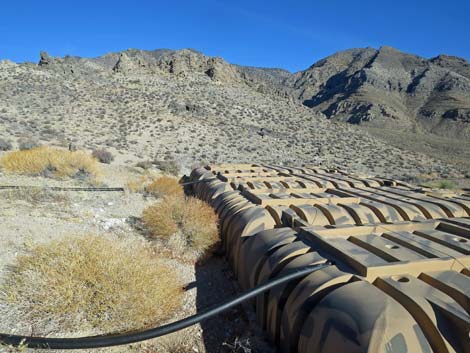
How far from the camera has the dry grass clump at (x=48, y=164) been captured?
488 inches

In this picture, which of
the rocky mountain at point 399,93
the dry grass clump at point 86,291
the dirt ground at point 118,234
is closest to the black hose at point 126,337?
the dirt ground at point 118,234

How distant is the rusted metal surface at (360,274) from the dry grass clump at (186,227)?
1.34 feet

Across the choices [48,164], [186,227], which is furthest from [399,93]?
[186,227]

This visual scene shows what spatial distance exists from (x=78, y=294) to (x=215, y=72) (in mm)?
59072

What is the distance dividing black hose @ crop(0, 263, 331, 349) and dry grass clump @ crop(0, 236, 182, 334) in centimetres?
68

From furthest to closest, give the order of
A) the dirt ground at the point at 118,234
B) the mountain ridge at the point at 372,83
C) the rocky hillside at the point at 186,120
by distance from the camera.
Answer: the mountain ridge at the point at 372,83
the rocky hillside at the point at 186,120
the dirt ground at the point at 118,234

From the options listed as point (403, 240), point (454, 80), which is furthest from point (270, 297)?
point (454, 80)

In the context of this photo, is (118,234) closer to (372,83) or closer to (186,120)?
(186,120)

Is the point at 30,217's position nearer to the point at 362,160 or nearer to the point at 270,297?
the point at 270,297

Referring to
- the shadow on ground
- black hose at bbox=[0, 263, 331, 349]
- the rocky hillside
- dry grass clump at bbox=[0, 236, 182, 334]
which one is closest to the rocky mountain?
the rocky hillside

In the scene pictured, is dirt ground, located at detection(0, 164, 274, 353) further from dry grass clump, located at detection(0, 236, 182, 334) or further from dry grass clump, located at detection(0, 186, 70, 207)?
dry grass clump, located at detection(0, 236, 182, 334)

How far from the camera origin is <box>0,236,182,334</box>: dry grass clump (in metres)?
4.07

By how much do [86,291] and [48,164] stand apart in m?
10.4

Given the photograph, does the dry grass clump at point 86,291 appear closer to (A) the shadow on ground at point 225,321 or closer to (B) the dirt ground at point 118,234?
(B) the dirt ground at point 118,234
